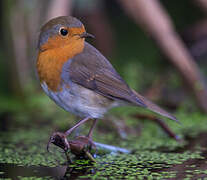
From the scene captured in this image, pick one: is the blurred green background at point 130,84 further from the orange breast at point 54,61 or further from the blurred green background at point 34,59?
the orange breast at point 54,61

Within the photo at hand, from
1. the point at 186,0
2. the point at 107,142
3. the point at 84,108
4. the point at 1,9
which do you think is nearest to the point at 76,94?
the point at 84,108

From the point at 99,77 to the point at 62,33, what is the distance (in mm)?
403

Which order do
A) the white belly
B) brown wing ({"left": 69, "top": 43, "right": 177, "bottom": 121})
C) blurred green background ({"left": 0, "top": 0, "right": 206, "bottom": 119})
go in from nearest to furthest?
1. the white belly
2. brown wing ({"left": 69, "top": 43, "right": 177, "bottom": 121})
3. blurred green background ({"left": 0, "top": 0, "right": 206, "bottom": 119})

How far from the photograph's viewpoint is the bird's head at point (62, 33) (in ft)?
10.1

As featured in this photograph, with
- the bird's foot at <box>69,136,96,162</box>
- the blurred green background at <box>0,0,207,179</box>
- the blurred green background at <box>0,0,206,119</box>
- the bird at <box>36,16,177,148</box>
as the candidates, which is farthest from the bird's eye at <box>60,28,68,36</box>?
the blurred green background at <box>0,0,206,119</box>

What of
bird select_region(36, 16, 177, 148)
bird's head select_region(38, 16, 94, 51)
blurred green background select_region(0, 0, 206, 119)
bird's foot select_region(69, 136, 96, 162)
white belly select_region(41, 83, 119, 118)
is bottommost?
bird's foot select_region(69, 136, 96, 162)

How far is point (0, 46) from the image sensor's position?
21.2 feet

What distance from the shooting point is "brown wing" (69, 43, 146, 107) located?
10.4 ft

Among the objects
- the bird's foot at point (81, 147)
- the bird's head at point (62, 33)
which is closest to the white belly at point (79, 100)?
the bird's foot at point (81, 147)

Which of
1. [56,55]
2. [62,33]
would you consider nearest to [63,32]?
[62,33]

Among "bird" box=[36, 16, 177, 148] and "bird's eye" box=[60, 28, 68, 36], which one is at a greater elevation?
"bird's eye" box=[60, 28, 68, 36]

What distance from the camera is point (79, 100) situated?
3.08 m

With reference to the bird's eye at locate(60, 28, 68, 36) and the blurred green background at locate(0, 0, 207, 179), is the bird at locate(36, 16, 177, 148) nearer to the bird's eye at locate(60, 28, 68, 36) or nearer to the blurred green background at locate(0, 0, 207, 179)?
the bird's eye at locate(60, 28, 68, 36)

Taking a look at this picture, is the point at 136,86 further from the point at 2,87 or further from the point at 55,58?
the point at 55,58
